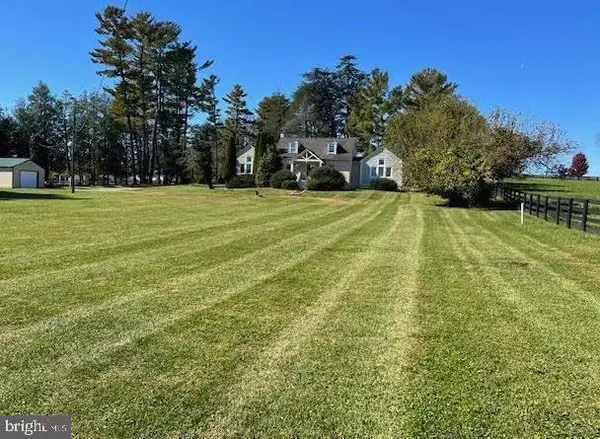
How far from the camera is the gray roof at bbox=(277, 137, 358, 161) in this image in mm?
52250

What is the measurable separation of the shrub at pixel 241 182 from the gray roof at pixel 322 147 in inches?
262

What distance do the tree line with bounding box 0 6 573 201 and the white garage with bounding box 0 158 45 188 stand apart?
772 cm

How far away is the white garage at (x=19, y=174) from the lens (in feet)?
168

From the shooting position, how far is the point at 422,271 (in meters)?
8.79

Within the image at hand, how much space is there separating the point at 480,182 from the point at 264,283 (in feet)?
80.3

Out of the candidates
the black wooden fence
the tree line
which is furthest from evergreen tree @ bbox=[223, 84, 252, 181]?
the black wooden fence

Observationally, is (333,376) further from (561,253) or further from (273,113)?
(273,113)

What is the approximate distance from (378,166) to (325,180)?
9.91m

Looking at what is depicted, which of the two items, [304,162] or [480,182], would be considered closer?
[480,182]

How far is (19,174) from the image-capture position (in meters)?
52.0

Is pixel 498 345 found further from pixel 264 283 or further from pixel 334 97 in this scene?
pixel 334 97

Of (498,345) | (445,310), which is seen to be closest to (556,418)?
(498,345)

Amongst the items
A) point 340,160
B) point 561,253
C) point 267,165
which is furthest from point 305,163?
point 561,253

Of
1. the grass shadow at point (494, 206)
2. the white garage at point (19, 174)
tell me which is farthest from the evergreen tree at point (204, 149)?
the grass shadow at point (494, 206)
